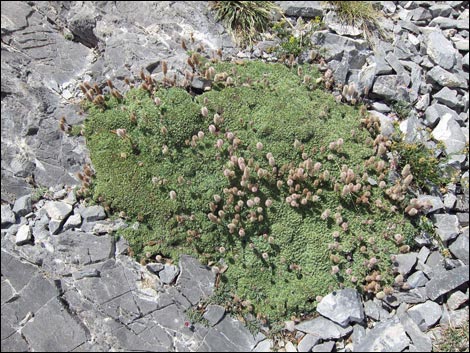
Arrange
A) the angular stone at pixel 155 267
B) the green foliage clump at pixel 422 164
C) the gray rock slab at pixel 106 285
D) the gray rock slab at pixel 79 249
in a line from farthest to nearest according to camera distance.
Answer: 1. the green foliage clump at pixel 422 164
2. the angular stone at pixel 155 267
3. the gray rock slab at pixel 79 249
4. the gray rock slab at pixel 106 285

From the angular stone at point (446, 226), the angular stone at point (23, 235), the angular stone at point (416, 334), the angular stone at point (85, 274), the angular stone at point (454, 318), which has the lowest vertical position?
the angular stone at point (85, 274)

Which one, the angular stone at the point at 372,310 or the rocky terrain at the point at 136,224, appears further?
the angular stone at the point at 372,310

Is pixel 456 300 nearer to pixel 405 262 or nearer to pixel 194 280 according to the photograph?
pixel 405 262

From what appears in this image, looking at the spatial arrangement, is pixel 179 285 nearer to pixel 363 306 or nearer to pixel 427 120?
pixel 363 306

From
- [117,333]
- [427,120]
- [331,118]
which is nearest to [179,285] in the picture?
[117,333]

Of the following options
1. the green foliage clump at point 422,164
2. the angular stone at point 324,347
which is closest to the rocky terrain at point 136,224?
the angular stone at point 324,347

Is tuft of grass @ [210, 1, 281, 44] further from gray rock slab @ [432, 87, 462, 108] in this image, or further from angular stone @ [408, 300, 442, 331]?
angular stone @ [408, 300, 442, 331]

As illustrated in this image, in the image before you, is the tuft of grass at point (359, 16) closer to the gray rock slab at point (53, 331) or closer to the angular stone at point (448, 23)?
the angular stone at point (448, 23)
